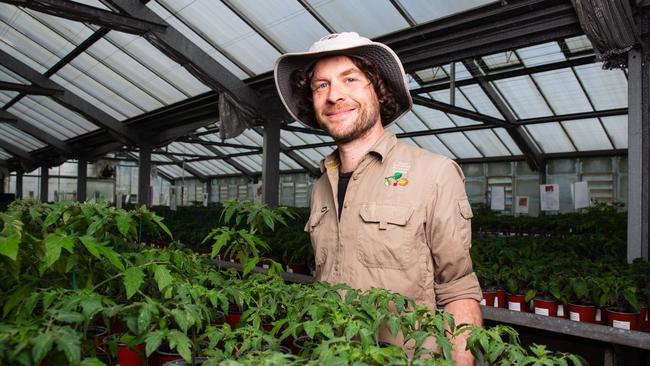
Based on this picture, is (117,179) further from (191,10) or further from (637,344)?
(637,344)

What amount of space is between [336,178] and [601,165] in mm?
13735

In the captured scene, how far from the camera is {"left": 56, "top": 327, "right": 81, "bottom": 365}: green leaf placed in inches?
35.7

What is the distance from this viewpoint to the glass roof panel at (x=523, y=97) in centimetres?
1055

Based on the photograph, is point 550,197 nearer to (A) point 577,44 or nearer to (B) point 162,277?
(A) point 577,44

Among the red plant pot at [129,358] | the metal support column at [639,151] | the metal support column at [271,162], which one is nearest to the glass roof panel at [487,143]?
the metal support column at [271,162]

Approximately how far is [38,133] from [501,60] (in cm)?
1524

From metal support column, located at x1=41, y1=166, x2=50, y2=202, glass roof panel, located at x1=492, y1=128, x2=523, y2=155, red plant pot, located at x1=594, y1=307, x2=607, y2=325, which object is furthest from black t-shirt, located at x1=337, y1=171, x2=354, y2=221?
metal support column, located at x1=41, y1=166, x2=50, y2=202

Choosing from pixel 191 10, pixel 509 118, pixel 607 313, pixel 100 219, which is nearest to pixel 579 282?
pixel 607 313

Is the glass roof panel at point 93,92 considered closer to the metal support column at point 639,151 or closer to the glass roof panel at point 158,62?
the glass roof panel at point 158,62

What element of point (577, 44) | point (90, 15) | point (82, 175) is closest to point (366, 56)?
point (90, 15)

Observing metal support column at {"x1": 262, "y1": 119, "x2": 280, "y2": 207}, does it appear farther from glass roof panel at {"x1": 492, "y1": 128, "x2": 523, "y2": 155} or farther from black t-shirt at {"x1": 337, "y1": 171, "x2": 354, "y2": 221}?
glass roof panel at {"x1": 492, "y1": 128, "x2": 523, "y2": 155}

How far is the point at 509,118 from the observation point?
40.2 feet

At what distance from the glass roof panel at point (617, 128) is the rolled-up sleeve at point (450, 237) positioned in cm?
1132

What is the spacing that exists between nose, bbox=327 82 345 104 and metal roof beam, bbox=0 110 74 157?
16.9 m
